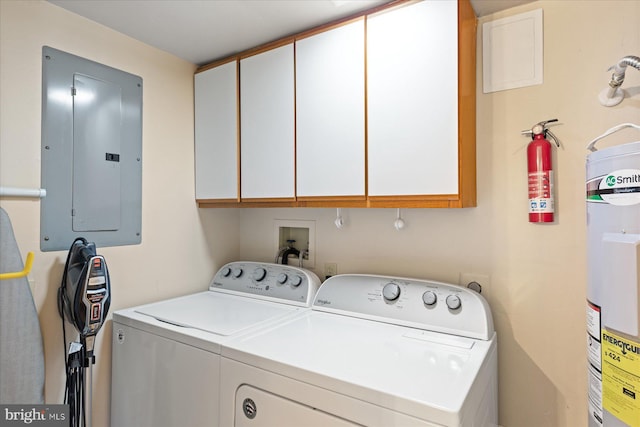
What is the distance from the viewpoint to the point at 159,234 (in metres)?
1.92

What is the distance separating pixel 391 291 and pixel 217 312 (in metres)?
0.84

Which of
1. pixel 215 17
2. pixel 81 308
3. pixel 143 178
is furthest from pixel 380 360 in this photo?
pixel 215 17

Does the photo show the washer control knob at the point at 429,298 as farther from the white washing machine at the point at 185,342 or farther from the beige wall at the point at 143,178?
the beige wall at the point at 143,178

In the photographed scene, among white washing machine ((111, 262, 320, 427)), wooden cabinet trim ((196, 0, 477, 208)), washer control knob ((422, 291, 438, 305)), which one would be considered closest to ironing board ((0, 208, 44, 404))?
white washing machine ((111, 262, 320, 427))

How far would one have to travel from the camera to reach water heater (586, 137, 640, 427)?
84cm

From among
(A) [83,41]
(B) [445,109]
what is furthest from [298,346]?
(A) [83,41]

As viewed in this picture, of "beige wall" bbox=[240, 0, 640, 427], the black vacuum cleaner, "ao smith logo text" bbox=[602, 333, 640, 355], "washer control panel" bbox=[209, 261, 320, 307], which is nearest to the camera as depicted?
"ao smith logo text" bbox=[602, 333, 640, 355]

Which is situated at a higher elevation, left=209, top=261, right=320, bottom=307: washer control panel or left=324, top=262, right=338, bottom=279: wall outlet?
left=324, top=262, right=338, bottom=279: wall outlet

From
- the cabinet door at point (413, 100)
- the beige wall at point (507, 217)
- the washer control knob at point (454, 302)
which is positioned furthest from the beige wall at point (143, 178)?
the washer control knob at point (454, 302)

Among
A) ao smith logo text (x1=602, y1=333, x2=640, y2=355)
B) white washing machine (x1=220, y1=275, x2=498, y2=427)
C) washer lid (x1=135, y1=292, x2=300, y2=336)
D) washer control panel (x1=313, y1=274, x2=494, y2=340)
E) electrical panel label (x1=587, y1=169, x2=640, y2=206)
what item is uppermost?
electrical panel label (x1=587, y1=169, x2=640, y2=206)

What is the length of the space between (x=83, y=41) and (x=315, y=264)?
5.20ft

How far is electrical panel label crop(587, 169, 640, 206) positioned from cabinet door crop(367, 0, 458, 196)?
0.44 m

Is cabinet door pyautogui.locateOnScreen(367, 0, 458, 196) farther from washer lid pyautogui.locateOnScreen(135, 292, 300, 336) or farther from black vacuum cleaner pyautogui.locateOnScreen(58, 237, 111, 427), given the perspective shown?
black vacuum cleaner pyautogui.locateOnScreen(58, 237, 111, 427)

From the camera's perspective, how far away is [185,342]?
140cm
